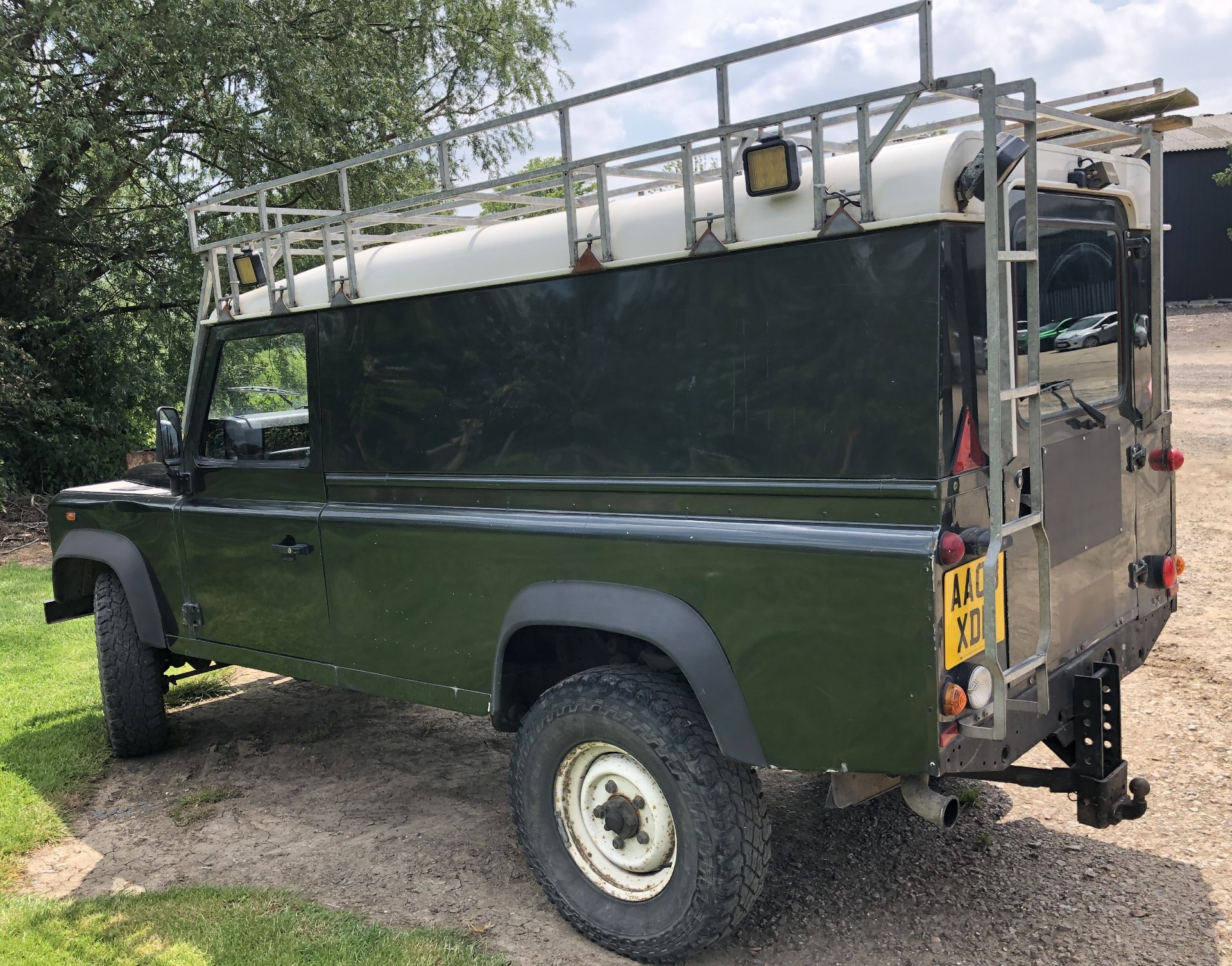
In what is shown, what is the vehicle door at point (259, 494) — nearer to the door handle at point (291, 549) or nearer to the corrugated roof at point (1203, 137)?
the door handle at point (291, 549)

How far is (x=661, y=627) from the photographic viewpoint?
313 centimetres

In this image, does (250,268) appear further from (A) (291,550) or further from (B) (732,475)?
(B) (732,475)

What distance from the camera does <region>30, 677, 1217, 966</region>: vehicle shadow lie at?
10.9 feet

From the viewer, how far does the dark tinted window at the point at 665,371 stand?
9.01 ft

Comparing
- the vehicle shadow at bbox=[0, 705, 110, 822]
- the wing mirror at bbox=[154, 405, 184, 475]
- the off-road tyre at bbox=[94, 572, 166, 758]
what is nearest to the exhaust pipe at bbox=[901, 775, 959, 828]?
the wing mirror at bbox=[154, 405, 184, 475]

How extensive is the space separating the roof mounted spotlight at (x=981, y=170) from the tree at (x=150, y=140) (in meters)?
10.2

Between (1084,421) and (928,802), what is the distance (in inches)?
53.3

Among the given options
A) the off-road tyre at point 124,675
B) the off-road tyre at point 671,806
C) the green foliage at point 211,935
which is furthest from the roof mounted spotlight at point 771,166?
the off-road tyre at point 124,675

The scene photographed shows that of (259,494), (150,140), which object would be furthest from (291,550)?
(150,140)

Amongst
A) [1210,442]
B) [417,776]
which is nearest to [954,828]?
[417,776]

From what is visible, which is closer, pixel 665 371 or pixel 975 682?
pixel 975 682

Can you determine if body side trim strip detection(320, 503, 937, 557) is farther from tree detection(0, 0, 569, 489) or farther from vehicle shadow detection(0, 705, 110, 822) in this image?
tree detection(0, 0, 569, 489)

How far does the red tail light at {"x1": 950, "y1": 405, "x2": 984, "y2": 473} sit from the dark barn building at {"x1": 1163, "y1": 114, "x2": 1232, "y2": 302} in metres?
27.3

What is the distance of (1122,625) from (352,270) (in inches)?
121
